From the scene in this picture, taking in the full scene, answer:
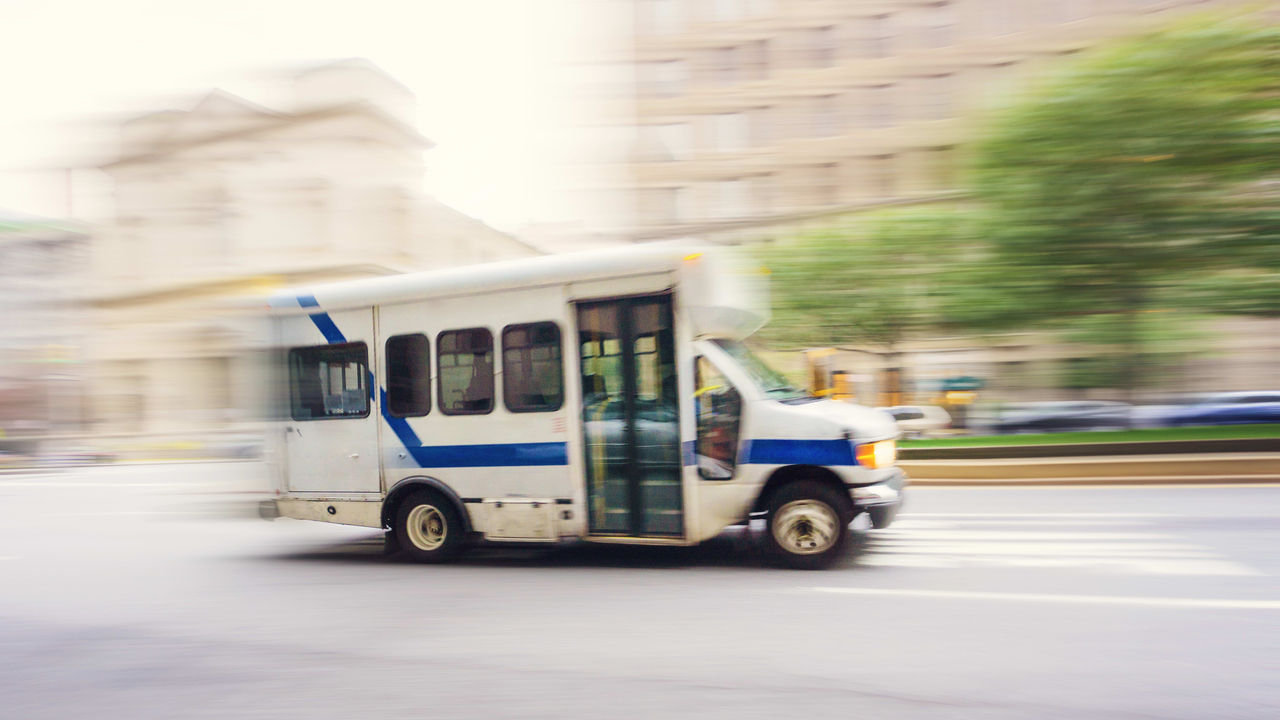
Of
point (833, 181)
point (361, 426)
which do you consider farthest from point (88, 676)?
point (833, 181)

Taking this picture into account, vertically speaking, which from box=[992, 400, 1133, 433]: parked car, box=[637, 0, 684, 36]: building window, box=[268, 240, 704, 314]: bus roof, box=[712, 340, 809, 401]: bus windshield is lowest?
box=[992, 400, 1133, 433]: parked car

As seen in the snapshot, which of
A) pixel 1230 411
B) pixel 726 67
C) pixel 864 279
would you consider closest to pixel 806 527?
pixel 864 279

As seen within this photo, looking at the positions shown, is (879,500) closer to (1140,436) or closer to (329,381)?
(329,381)

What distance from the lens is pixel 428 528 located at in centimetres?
847

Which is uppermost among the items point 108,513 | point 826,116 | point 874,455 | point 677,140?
point 826,116

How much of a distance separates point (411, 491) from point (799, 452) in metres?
3.74

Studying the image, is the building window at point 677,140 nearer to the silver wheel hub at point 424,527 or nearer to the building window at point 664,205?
the building window at point 664,205

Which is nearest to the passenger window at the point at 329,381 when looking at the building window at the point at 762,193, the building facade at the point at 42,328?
the building window at the point at 762,193

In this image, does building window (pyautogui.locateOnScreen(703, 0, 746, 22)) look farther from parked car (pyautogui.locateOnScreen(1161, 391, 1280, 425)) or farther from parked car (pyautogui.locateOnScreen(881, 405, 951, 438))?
parked car (pyautogui.locateOnScreen(1161, 391, 1280, 425))

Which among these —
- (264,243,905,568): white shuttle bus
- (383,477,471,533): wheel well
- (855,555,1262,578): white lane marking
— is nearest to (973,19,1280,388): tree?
(855,555,1262,578): white lane marking

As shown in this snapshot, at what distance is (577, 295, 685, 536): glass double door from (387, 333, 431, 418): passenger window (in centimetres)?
166

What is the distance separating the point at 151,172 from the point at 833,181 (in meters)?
33.9

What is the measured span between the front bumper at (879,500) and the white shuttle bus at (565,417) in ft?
0.05

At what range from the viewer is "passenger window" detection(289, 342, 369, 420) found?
8.57 meters
